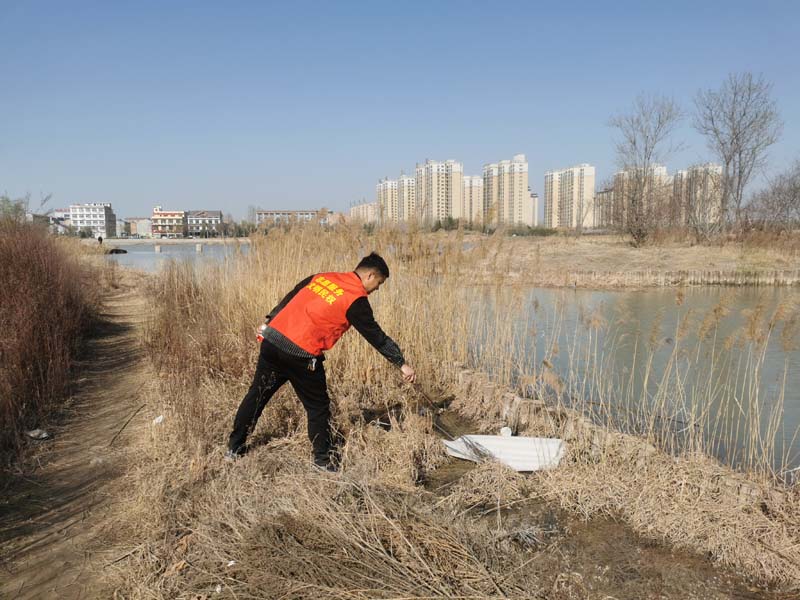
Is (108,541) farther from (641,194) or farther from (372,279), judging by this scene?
(641,194)

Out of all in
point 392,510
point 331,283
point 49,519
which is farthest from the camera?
point 331,283

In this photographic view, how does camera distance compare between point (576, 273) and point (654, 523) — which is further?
point (576, 273)

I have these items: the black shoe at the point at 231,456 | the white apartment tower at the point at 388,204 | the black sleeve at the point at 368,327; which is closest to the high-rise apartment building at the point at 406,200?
the white apartment tower at the point at 388,204

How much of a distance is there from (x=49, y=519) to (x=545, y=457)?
3029 mm

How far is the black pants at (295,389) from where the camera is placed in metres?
3.26

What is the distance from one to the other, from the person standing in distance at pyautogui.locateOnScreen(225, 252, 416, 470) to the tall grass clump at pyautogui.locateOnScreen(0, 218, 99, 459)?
1914 millimetres

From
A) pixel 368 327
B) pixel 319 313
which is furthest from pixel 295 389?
pixel 368 327

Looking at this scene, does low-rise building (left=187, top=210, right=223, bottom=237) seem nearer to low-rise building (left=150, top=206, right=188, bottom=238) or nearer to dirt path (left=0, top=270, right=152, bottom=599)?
dirt path (left=0, top=270, right=152, bottom=599)

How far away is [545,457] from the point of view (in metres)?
3.67

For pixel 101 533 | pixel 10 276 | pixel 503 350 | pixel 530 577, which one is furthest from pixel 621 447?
pixel 10 276

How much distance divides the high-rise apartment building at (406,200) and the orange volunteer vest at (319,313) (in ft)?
8.09

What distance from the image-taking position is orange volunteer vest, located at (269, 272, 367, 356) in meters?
3.18

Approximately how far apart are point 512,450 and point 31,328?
4.45 m

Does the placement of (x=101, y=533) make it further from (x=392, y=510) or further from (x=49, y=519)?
(x=392, y=510)
